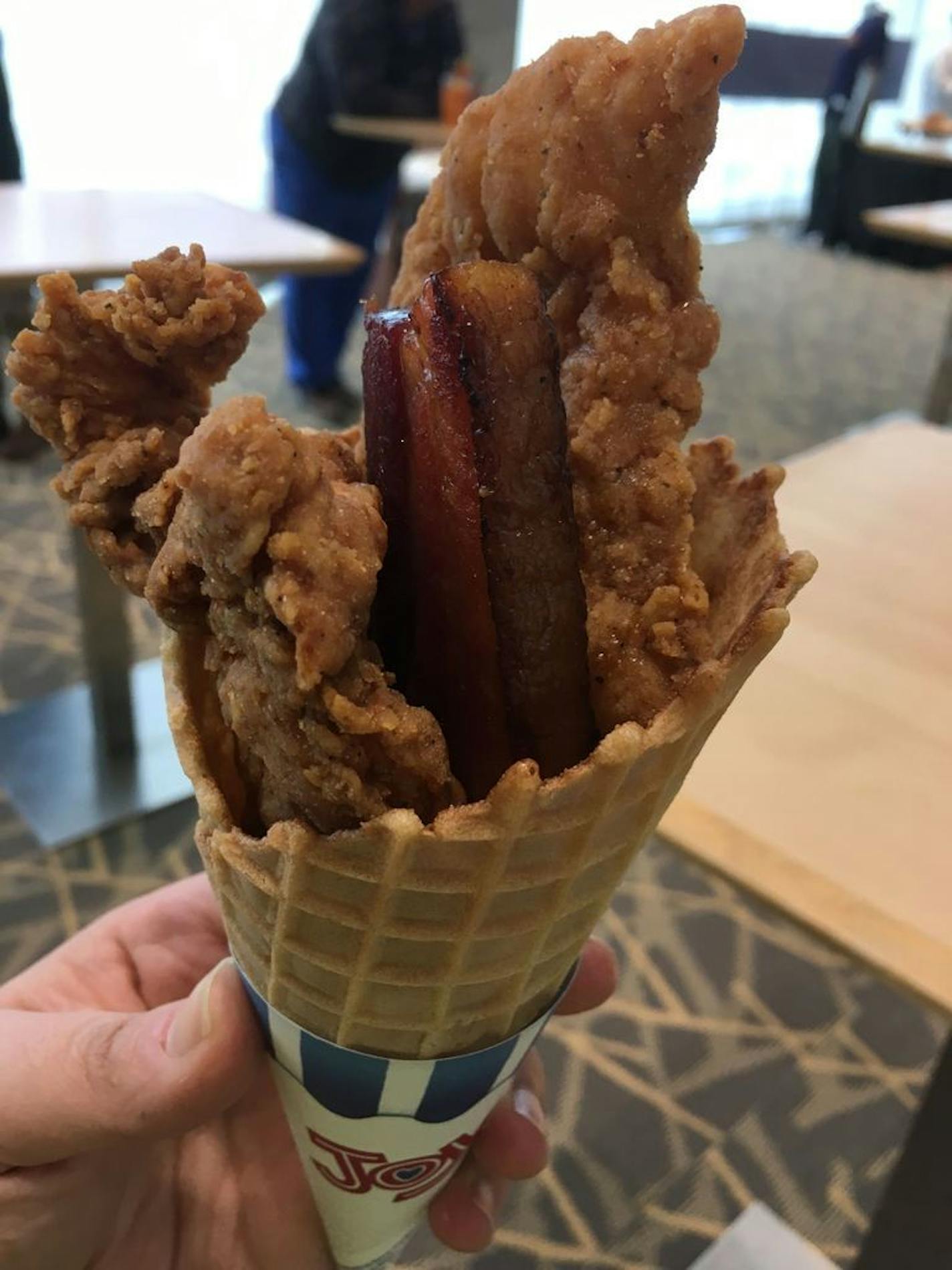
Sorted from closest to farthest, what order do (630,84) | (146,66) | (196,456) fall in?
(196,456)
(630,84)
(146,66)

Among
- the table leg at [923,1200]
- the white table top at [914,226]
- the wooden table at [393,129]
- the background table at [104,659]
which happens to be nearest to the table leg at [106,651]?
the background table at [104,659]

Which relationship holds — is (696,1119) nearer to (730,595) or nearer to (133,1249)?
(133,1249)

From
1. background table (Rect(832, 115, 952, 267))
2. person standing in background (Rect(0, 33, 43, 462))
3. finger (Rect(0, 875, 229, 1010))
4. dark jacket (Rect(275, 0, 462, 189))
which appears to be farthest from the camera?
background table (Rect(832, 115, 952, 267))

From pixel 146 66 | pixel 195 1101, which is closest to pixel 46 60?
pixel 146 66

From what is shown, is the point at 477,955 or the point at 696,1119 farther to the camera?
the point at 696,1119

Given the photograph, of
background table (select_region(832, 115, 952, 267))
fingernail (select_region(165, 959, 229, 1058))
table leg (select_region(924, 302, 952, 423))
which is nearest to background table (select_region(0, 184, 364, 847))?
fingernail (select_region(165, 959, 229, 1058))

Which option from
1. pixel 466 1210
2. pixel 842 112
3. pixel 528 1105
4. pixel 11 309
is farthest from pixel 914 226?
pixel 842 112

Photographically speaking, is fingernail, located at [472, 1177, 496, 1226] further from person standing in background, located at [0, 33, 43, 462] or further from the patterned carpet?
person standing in background, located at [0, 33, 43, 462]
